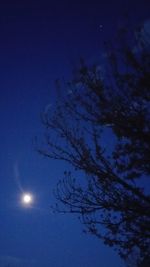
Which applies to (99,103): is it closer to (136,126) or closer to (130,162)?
(136,126)

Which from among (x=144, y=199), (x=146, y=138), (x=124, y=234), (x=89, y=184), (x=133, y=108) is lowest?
(x=124, y=234)

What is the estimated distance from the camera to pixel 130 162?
11594 millimetres

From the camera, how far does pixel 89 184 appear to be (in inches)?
455

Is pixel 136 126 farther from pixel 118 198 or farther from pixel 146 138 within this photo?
pixel 118 198

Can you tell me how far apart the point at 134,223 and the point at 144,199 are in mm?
997

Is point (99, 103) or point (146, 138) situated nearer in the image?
point (146, 138)

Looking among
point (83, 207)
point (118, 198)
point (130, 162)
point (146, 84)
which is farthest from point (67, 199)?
point (146, 84)

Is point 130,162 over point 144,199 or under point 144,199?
over

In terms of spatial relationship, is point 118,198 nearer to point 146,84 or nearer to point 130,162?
point 130,162

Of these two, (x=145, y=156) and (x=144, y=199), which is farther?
(x=145, y=156)

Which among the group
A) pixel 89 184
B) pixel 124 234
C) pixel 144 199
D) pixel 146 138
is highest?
pixel 146 138

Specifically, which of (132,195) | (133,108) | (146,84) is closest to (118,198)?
(132,195)

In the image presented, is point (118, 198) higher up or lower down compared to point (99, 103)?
lower down

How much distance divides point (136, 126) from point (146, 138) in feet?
1.84
